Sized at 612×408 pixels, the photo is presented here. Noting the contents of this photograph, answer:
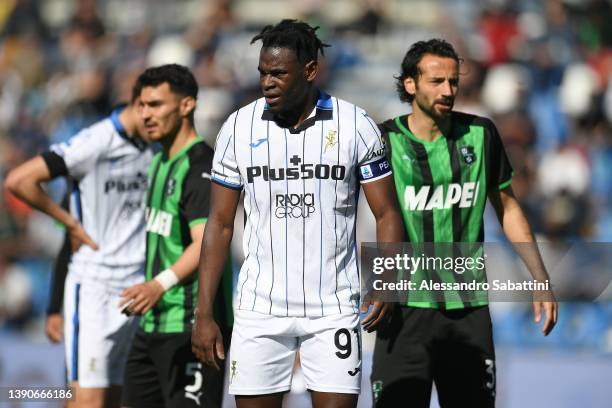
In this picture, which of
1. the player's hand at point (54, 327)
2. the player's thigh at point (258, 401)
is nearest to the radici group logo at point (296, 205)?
the player's thigh at point (258, 401)

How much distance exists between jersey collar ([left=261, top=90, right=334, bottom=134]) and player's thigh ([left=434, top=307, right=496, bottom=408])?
5.03 ft

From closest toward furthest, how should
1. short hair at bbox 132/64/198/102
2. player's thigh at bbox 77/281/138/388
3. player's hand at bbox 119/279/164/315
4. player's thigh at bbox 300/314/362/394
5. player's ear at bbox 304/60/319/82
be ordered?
player's thigh at bbox 300/314/362/394
player's ear at bbox 304/60/319/82
player's hand at bbox 119/279/164/315
short hair at bbox 132/64/198/102
player's thigh at bbox 77/281/138/388

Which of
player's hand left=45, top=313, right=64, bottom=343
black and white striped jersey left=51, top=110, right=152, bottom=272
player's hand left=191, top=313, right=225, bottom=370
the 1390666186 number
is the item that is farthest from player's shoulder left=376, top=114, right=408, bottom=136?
player's hand left=45, top=313, right=64, bottom=343

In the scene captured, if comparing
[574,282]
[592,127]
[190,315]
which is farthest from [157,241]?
[592,127]

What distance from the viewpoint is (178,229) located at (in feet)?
21.4

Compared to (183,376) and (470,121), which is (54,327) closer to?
(183,376)

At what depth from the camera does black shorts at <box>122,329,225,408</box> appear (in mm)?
6387

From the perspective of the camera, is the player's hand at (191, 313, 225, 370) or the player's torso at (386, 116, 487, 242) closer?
the player's hand at (191, 313, 225, 370)

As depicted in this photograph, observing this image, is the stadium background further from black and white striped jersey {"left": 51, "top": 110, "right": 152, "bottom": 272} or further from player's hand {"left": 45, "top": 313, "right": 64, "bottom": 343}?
black and white striped jersey {"left": 51, "top": 110, "right": 152, "bottom": 272}

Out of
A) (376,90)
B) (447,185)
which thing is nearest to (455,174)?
(447,185)

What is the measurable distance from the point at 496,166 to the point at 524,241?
0.47 metres

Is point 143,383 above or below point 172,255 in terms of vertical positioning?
below

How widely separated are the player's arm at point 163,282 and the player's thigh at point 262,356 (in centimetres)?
104

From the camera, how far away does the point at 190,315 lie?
6.51 meters
